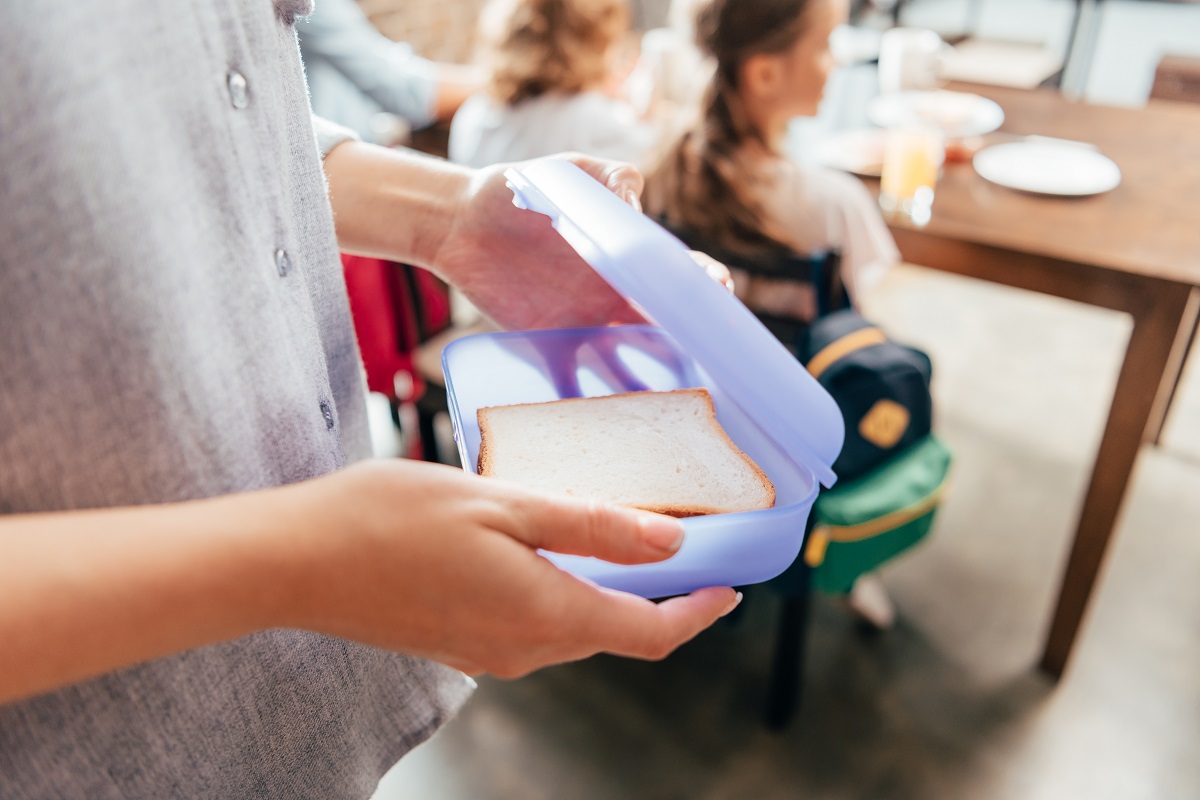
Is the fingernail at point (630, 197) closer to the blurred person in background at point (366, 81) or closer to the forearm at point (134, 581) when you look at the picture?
the forearm at point (134, 581)

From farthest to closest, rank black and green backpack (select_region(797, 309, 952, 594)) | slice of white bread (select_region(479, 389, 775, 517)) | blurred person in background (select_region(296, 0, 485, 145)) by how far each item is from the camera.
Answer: blurred person in background (select_region(296, 0, 485, 145)) < black and green backpack (select_region(797, 309, 952, 594)) < slice of white bread (select_region(479, 389, 775, 517))

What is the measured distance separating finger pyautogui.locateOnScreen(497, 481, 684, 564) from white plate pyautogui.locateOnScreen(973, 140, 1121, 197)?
1.46m

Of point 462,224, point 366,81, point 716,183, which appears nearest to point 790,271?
point 716,183

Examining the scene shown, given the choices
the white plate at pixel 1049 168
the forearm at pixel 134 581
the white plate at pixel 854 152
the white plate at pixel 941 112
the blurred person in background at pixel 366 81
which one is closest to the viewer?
the forearm at pixel 134 581

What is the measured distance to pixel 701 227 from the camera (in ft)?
4.98

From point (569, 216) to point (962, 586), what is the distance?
162cm

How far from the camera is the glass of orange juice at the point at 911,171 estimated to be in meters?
1.59

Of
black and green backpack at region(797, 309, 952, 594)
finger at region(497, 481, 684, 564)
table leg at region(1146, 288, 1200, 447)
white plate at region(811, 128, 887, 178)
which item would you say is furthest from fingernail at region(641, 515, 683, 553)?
table leg at region(1146, 288, 1200, 447)

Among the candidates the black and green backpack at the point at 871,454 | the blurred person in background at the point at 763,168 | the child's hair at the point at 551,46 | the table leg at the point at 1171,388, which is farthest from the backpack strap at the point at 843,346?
the table leg at the point at 1171,388

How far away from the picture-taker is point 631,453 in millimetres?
715

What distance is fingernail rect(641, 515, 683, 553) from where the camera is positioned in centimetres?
46

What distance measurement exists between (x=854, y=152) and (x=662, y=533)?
1.56 metres

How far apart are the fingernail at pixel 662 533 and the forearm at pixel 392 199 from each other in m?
0.36

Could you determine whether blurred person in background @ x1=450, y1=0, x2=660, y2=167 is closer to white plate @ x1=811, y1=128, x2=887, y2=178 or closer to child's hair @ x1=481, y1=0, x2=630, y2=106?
child's hair @ x1=481, y1=0, x2=630, y2=106
